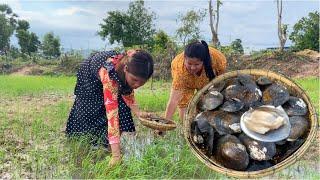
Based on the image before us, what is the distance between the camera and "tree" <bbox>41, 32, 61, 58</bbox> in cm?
2700

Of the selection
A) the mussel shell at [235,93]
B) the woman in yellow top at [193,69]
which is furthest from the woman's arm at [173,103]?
the mussel shell at [235,93]

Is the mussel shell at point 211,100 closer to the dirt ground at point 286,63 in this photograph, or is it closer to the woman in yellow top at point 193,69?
the woman in yellow top at point 193,69

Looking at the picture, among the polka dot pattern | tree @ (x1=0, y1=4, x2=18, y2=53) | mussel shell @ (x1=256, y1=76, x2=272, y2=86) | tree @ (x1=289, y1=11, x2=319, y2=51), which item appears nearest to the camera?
the polka dot pattern

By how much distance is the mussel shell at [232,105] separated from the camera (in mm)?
3908

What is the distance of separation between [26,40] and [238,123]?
84.0 feet

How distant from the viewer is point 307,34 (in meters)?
18.5

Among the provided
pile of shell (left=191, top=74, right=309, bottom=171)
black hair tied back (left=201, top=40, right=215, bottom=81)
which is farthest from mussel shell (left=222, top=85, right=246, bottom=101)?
black hair tied back (left=201, top=40, right=215, bottom=81)

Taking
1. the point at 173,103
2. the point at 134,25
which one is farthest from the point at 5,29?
the point at 173,103

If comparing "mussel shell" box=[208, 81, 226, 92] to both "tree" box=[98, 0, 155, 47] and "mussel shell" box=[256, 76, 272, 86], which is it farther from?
"tree" box=[98, 0, 155, 47]

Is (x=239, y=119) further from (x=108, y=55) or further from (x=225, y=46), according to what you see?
(x=225, y=46)

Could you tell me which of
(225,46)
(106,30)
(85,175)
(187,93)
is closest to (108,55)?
(85,175)

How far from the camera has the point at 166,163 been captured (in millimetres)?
3820

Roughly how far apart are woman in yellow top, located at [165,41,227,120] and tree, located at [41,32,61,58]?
2277 centimetres

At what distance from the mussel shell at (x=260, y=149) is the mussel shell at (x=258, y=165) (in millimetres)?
43
